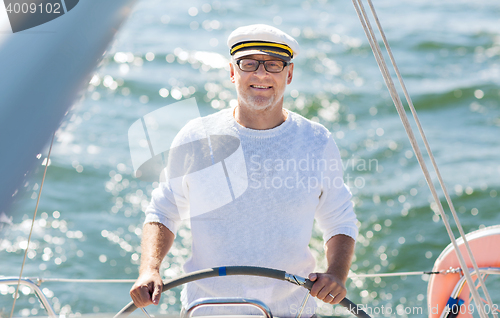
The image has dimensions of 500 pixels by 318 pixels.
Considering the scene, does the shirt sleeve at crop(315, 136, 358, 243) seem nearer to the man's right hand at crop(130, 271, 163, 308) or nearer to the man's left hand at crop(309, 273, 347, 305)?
the man's left hand at crop(309, 273, 347, 305)

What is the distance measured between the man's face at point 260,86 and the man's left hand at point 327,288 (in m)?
0.59

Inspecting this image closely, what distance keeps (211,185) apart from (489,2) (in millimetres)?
10284

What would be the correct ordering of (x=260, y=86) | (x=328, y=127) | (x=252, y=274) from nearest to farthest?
(x=252, y=274), (x=260, y=86), (x=328, y=127)

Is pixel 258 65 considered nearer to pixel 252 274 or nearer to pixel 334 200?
pixel 334 200

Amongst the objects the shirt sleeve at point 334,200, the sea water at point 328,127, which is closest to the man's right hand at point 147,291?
the shirt sleeve at point 334,200

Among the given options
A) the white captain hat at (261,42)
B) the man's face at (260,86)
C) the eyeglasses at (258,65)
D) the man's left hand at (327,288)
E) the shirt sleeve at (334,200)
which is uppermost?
the white captain hat at (261,42)

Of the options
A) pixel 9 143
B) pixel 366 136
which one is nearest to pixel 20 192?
pixel 9 143

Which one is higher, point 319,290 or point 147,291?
point 147,291

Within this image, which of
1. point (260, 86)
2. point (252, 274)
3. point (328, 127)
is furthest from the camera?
point (328, 127)

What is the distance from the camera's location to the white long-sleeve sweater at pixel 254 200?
6.05 feet

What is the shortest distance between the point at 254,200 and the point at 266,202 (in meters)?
0.04

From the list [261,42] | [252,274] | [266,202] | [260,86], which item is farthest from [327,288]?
[261,42]

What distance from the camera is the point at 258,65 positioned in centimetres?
184

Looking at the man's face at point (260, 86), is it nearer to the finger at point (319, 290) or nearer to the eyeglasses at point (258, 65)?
the eyeglasses at point (258, 65)
